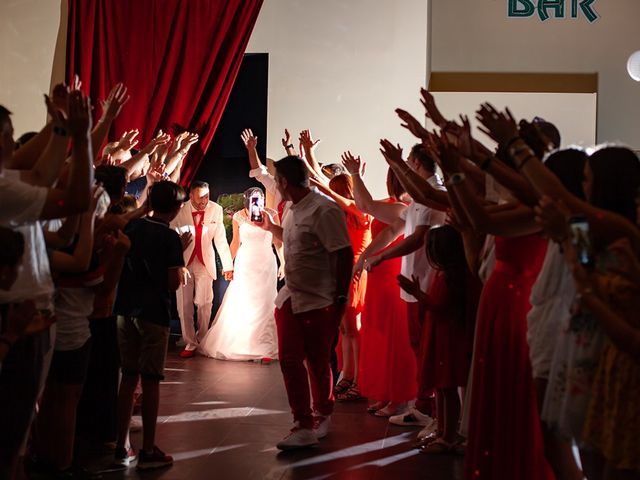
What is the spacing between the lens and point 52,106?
2637mm

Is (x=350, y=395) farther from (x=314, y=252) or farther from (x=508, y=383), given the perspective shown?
(x=508, y=383)

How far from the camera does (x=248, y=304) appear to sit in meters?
7.07

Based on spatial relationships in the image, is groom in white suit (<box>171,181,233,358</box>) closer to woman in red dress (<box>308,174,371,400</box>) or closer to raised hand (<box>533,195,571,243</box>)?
woman in red dress (<box>308,174,371,400</box>)

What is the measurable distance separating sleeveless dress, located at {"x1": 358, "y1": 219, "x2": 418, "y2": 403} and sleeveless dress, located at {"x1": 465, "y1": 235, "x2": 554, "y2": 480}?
1.93 meters

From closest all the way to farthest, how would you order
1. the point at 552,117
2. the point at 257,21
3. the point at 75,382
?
1. the point at 75,382
2. the point at 552,117
3. the point at 257,21

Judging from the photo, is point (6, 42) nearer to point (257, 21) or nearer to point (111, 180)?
point (257, 21)

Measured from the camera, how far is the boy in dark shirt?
371 cm

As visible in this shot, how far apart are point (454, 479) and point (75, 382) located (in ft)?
5.71

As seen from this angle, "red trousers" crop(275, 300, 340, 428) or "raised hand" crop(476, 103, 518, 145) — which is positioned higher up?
"raised hand" crop(476, 103, 518, 145)

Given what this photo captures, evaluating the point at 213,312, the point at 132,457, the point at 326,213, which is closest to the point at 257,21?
the point at 213,312

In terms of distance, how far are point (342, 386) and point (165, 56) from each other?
3.97 m

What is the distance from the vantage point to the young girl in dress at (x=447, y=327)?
3.88 metres

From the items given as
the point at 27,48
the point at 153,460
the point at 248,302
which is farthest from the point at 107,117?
the point at 27,48

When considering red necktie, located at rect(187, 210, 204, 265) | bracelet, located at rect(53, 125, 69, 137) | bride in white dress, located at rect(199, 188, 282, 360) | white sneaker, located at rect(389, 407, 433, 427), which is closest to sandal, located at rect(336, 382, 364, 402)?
white sneaker, located at rect(389, 407, 433, 427)
